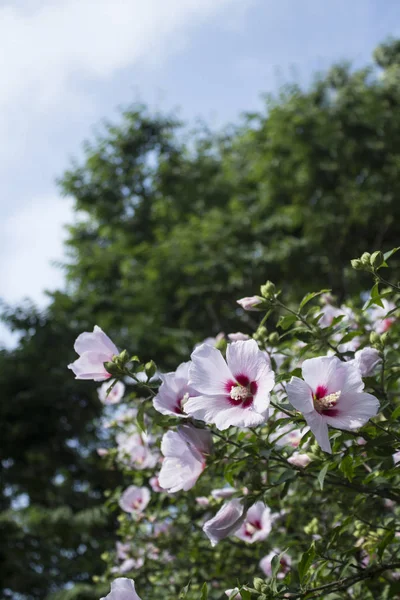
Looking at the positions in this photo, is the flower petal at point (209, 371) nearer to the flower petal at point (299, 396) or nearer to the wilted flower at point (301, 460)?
the flower petal at point (299, 396)

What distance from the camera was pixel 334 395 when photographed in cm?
132

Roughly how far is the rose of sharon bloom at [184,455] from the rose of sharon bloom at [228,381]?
0.46ft

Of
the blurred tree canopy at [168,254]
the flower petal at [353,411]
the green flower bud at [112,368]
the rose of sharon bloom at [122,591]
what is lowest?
the blurred tree canopy at [168,254]

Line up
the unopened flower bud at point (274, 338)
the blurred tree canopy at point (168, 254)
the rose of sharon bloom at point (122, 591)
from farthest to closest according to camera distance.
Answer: the blurred tree canopy at point (168, 254), the unopened flower bud at point (274, 338), the rose of sharon bloom at point (122, 591)

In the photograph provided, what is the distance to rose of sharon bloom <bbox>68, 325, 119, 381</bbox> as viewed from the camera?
5.24 feet

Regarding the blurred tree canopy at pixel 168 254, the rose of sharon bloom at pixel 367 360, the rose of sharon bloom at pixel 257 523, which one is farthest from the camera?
the blurred tree canopy at pixel 168 254

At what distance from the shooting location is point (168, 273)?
8.87 meters

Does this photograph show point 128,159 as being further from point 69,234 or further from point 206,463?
point 206,463

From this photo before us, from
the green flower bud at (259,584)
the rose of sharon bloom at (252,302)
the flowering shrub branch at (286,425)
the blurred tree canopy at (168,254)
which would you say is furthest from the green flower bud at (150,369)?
the blurred tree canopy at (168,254)

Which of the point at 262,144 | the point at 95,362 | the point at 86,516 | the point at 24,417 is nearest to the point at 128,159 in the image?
the point at 262,144

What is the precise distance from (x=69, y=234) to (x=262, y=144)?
388 centimetres

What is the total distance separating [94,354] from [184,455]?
1.02ft

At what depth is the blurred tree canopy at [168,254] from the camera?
741cm

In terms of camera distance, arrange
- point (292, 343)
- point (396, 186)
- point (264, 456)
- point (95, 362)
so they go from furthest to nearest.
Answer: point (396, 186) → point (292, 343) → point (95, 362) → point (264, 456)
